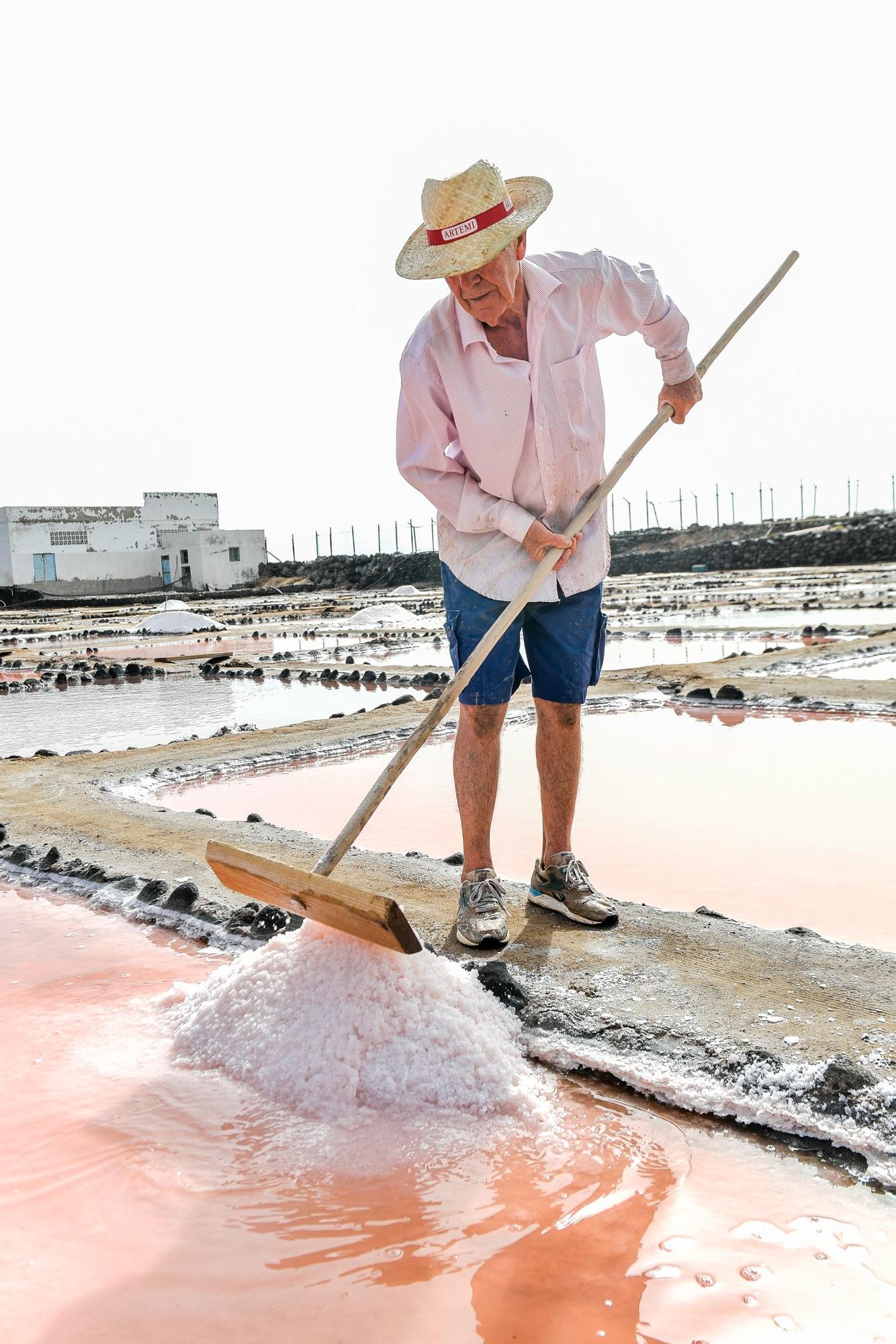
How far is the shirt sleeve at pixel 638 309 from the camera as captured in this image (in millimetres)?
2795

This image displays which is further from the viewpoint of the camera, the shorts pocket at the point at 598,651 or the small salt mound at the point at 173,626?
the small salt mound at the point at 173,626

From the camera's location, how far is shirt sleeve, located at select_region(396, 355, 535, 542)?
2721mm

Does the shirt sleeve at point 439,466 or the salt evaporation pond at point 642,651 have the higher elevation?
the shirt sleeve at point 439,466

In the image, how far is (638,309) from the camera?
2.86m

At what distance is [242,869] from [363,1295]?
948 mm

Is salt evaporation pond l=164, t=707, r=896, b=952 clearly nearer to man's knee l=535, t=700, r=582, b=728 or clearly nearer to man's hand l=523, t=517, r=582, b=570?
man's knee l=535, t=700, r=582, b=728

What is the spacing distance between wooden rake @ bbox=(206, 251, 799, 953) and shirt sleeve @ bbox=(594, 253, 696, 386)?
201 millimetres

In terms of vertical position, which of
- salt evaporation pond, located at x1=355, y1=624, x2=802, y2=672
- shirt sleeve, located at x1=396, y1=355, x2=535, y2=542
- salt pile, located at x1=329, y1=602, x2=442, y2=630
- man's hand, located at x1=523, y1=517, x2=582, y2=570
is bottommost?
salt evaporation pond, located at x1=355, y1=624, x2=802, y2=672

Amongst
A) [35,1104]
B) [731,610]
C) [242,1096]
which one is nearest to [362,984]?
[242,1096]

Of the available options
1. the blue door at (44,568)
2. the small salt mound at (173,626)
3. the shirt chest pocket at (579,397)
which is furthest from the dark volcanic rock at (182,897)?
the blue door at (44,568)

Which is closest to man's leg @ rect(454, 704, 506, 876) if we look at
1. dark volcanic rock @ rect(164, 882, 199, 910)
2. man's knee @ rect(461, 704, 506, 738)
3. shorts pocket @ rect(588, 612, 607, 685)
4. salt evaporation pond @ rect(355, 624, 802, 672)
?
man's knee @ rect(461, 704, 506, 738)


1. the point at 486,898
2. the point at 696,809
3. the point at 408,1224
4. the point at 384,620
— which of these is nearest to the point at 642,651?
the point at 696,809

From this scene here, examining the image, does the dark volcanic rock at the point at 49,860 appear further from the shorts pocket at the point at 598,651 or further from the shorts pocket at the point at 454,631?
the shorts pocket at the point at 598,651

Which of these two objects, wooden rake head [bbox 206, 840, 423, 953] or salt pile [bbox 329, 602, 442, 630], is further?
salt pile [bbox 329, 602, 442, 630]
